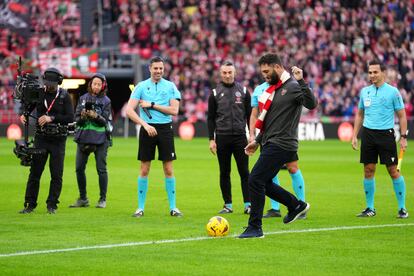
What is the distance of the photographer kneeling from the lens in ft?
53.0

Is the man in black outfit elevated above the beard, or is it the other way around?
the beard

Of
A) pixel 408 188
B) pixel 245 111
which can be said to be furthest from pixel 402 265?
pixel 408 188

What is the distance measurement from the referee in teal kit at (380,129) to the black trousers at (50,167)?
15.2 feet

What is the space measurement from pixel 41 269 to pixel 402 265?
3.60m

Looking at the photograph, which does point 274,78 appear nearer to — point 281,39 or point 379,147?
point 379,147

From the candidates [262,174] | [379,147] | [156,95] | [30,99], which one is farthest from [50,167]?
[379,147]

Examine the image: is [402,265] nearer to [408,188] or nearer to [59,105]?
[59,105]

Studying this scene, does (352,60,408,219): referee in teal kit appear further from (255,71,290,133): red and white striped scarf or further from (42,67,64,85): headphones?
(42,67,64,85): headphones

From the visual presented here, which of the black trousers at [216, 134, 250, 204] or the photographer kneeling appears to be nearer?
the black trousers at [216, 134, 250, 204]

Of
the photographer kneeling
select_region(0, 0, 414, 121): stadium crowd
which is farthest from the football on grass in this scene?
select_region(0, 0, 414, 121): stadium crowd

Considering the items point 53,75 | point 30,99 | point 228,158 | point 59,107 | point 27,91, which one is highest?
point 53,75

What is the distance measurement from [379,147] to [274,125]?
2.91 metres

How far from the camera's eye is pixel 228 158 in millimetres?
15227

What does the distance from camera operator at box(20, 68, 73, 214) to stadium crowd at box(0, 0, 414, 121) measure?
28.6 metres
